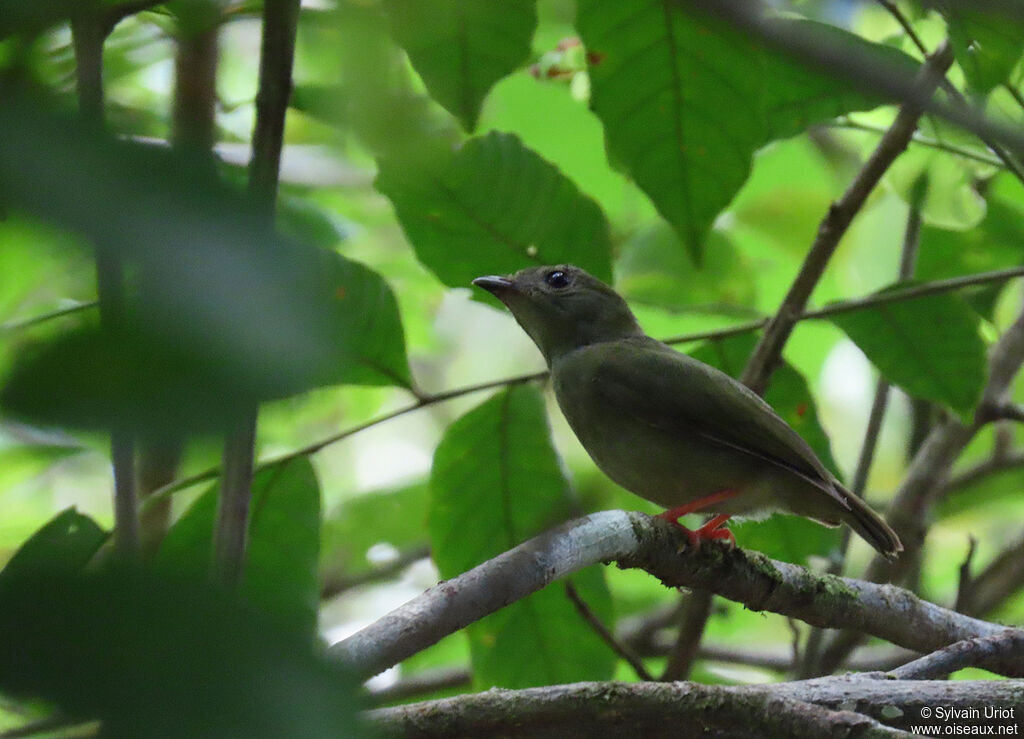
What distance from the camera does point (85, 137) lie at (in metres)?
0.55

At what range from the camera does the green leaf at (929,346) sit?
3.85m

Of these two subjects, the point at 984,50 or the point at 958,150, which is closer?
the point at 984,50

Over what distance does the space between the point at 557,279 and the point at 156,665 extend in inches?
157

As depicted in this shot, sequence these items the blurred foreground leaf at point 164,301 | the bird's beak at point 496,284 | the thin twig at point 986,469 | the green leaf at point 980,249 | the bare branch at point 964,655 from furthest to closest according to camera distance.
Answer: the thin twig at point 986,469
the green leaf at point 980,249
the bird's beak at point 496,284
the bare branch at point 964,655
the blurred foreground leaf at point 164,301

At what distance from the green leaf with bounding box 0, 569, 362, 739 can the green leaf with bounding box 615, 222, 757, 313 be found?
4607mm

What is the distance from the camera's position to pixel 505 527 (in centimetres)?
378

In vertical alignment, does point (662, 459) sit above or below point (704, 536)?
below

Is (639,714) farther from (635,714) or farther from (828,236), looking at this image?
(828,236)

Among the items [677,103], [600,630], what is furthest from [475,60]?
[600,630]

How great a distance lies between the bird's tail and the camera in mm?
3824

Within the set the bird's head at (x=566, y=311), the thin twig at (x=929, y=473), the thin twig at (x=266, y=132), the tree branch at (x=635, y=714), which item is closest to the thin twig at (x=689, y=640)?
the thin twig at (x=929, y=473)

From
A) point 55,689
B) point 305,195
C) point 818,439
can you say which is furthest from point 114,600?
point 305,195

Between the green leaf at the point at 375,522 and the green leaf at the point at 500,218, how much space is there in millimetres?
2083

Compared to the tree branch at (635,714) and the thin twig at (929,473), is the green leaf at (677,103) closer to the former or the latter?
the tree branch at (635,714)
